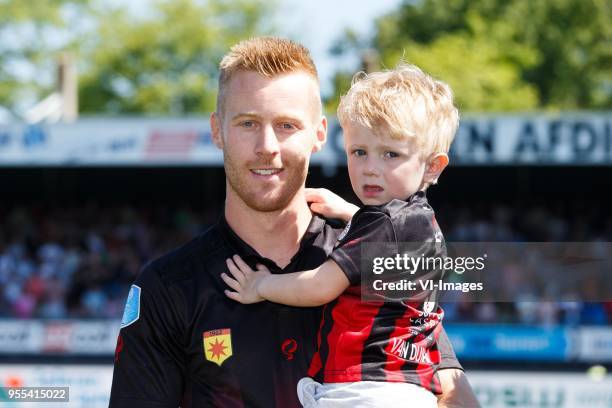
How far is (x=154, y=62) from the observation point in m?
48.8

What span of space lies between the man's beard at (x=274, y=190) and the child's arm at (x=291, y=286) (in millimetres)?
219

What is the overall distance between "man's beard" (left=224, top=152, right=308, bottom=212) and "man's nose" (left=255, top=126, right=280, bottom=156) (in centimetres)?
6

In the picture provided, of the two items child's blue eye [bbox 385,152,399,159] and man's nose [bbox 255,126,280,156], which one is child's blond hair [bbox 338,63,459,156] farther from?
man's nose [bbox 255,126,280,156]

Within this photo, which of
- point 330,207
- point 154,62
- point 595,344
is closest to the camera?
point 330,207

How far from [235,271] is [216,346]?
238mm

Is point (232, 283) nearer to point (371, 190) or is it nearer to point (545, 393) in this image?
point (371, 190)

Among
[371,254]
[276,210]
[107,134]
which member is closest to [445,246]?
[371,254]

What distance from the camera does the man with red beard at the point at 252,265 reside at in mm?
2834

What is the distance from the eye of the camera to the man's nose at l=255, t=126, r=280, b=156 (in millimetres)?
2908

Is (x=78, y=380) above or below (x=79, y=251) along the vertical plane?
below

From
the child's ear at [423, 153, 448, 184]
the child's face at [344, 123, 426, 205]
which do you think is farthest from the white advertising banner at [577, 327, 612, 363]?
the child's face at [344, 123, 426, 205]

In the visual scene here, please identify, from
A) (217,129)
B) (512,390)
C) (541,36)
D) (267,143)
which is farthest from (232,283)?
(541,36)

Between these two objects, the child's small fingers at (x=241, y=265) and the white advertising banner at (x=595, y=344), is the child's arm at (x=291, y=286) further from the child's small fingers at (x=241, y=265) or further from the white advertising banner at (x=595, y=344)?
the white advertising banner at (x=595, y=344)

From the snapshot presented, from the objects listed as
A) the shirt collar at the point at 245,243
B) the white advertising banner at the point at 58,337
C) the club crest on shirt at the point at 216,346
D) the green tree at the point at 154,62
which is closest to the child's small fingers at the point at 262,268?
the shirt collar at the point at 245,243
